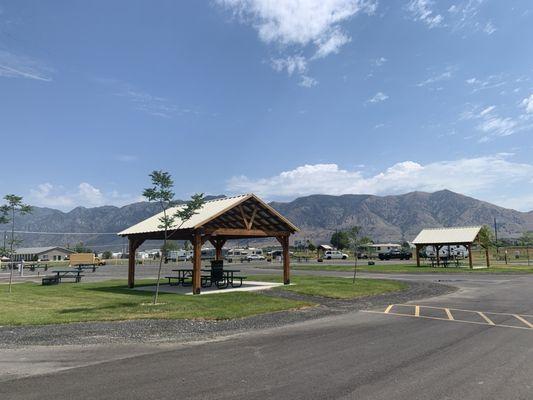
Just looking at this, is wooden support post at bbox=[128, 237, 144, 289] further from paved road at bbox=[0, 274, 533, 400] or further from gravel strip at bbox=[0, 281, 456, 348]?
paved road at bbox=[0, 274, 533, 400]

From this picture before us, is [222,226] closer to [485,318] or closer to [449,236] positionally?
[485,318]

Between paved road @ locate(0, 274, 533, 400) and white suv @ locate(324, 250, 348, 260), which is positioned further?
white suv @ locate(324, 250, 348, 260)

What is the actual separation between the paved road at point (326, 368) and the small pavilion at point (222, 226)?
9.01m

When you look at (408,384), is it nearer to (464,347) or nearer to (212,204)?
(464,347)

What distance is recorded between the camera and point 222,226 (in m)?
22.5

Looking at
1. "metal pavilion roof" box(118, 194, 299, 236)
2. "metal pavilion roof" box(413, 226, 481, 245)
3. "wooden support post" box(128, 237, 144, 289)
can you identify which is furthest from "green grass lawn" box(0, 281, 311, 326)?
"metal pavilion roof" box(413, 226, 481, 245)

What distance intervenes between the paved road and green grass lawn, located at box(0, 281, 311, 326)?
3649 millimetres

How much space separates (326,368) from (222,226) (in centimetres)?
1554

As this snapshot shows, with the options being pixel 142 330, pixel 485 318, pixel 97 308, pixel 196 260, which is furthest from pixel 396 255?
pixel 142 330

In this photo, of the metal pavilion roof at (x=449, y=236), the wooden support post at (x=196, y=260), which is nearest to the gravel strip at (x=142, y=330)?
the wooden support post at (x=196, y=260)

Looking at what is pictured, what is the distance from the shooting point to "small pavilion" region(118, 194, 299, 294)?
64.7ft

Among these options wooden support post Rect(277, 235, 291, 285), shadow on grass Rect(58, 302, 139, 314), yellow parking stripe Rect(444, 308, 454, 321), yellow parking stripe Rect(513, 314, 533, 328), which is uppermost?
wooden support post Rect(277, 235, 291, 285)

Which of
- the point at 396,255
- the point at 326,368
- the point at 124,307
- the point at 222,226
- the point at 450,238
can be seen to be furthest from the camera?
the point at 396,255

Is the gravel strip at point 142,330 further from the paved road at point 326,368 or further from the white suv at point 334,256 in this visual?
the white suv at point 334,256
